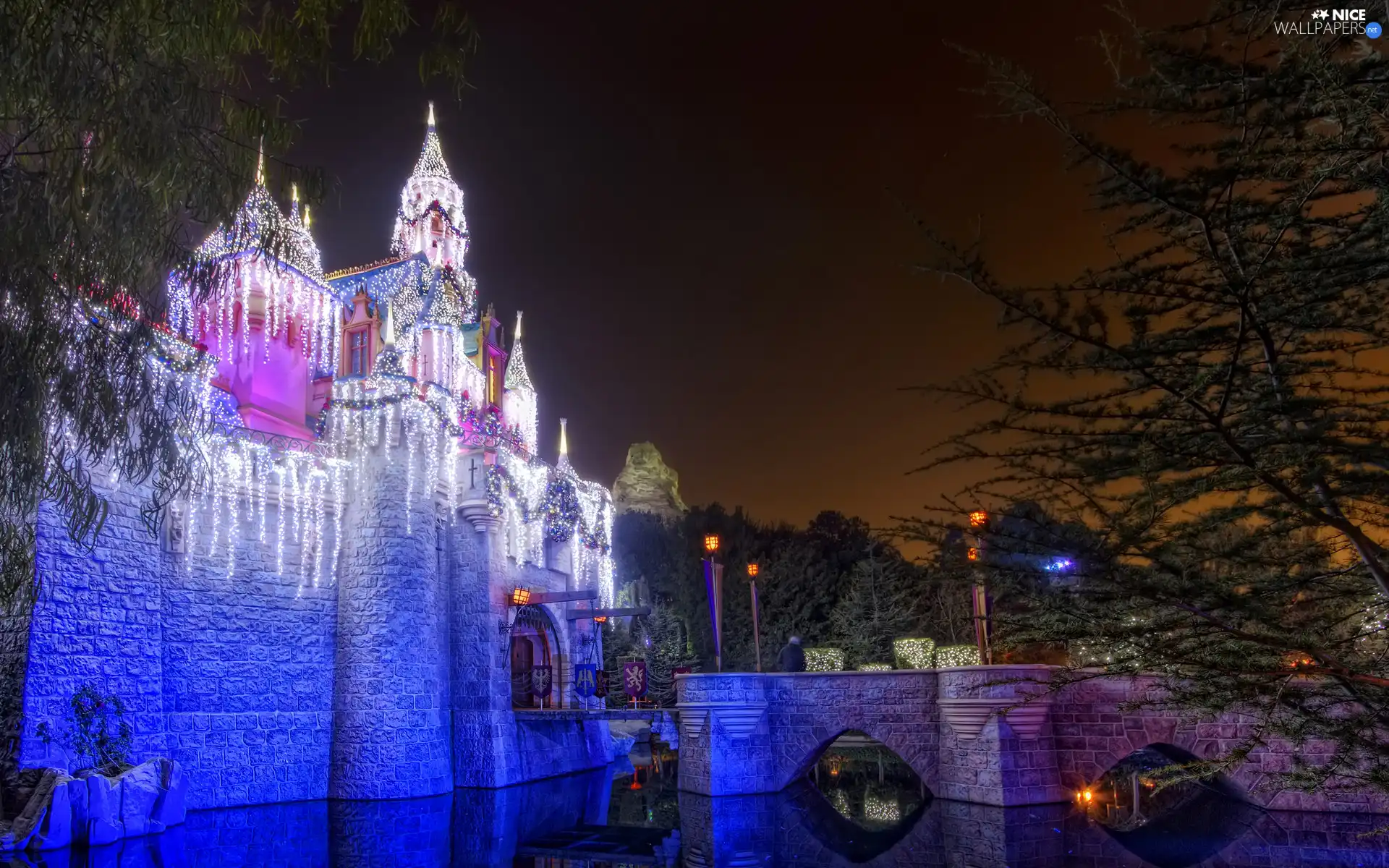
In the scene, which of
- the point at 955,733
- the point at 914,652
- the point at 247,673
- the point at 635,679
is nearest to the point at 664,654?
the point at 635,679

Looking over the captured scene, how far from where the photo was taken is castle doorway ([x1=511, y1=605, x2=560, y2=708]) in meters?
26.6

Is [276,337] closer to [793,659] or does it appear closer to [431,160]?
[431,160]

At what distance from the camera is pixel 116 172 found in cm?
599

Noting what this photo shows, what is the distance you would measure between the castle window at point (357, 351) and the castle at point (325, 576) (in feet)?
0.26

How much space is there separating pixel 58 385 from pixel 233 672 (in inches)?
538

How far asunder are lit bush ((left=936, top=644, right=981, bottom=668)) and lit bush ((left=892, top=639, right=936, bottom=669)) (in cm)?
133

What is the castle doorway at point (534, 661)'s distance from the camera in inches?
1047

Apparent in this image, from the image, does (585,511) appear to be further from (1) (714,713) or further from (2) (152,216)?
(2) (152,216)

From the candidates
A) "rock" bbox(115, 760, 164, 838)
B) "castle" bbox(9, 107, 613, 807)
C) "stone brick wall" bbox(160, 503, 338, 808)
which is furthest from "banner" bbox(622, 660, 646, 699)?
"rock" bbox(115, 760, 164, 838)

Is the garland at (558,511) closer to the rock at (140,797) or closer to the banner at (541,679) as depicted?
the banner at (541,679)

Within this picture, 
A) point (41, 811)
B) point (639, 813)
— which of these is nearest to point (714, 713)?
point (639, 813)

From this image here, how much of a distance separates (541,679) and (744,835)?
13.7 metres

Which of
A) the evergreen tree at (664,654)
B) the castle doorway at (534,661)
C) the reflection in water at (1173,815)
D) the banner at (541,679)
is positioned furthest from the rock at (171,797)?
the evergreen tree at (664,654)

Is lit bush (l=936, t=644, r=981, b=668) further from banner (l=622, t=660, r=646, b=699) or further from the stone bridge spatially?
banner (l=622, t=660, r=646, b=699)
